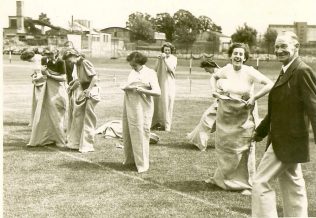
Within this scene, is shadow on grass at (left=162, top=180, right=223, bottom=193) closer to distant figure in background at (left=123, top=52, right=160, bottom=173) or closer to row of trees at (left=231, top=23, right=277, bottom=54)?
distant figure in background at (left=123, top=52, right=160, bottom=173)

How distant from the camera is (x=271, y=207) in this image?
4465 millimetres

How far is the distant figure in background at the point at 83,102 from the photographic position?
8367mm

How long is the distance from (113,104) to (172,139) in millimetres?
5889

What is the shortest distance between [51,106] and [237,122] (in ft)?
13.2

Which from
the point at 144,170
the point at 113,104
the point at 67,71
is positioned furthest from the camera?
the point at 113,104

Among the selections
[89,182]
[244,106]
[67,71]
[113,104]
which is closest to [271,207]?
[244,106]

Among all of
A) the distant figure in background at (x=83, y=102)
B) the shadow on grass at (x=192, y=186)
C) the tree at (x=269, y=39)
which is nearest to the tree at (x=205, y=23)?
the tree at (x=269, y=39)

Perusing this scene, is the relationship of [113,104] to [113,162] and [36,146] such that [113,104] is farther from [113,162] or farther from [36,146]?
[113,162]

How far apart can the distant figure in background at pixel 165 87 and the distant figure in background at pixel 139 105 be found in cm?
399

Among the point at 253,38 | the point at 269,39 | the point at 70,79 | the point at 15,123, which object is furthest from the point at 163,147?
the point at 253,38

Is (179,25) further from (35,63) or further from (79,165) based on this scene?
(79,165)

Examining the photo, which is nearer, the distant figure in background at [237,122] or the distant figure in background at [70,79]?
the distant figure in background at [237,122]

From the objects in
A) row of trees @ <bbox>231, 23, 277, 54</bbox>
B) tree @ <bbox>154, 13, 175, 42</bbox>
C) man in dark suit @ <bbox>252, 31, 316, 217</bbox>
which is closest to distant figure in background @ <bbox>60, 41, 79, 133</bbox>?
man in dark suit @ <bbox>252, 31, 316, 217</bbox>

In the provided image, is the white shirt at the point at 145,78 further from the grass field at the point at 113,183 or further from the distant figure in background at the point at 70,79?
the distant figure in background at the point at 70,79
